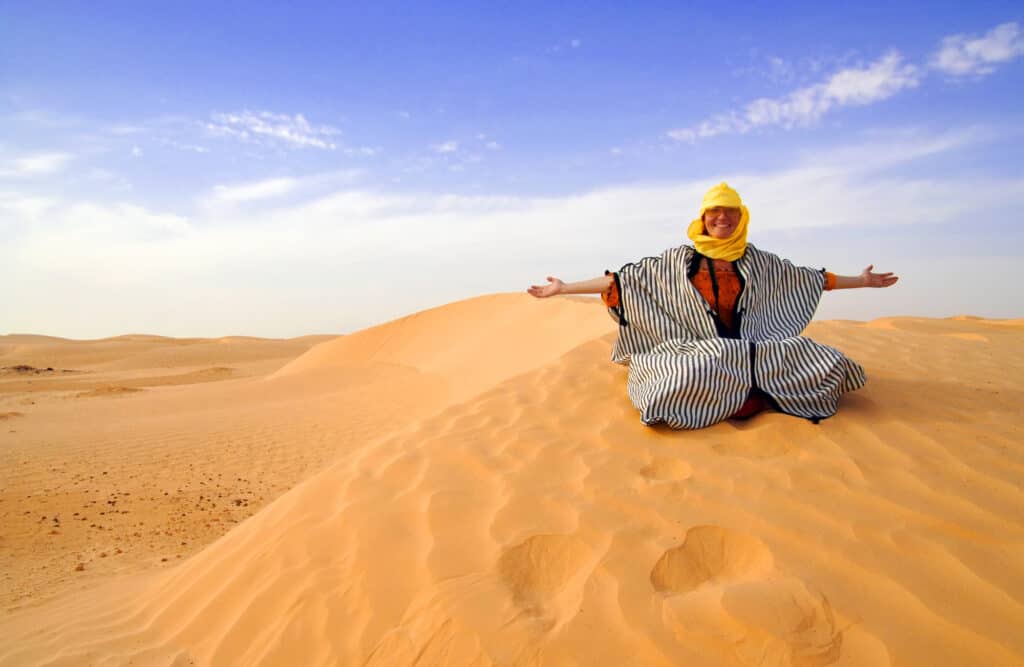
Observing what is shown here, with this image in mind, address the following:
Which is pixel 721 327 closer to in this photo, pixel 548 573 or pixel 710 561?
pixel 710 561

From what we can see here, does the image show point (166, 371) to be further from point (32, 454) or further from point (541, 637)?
point (541, 637)

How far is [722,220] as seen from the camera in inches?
172

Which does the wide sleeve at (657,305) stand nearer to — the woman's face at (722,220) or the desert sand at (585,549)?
the woman's face at (722,220)

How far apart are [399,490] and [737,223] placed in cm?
273

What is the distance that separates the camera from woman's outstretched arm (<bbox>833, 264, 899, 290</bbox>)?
4.50 m

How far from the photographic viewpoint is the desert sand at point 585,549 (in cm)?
237

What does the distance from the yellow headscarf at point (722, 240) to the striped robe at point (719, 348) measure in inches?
3.8

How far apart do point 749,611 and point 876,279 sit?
303 centimetres

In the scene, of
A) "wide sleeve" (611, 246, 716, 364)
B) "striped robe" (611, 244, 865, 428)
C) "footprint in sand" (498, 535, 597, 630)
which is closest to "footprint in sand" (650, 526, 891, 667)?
"footprint in sand" (498, 535, 597, 630)

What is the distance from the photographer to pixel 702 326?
4.39 meters

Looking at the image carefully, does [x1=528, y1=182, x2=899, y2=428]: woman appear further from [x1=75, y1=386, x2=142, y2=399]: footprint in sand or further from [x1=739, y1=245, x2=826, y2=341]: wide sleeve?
[x1=75, y1=386, x2=142, y2=399]: footprint in sand

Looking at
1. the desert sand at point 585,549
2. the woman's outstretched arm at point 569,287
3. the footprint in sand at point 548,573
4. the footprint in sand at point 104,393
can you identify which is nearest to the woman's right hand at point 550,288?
the woman's outstretched arm at point 569,287

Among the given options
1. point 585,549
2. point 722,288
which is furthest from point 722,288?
point 585,549

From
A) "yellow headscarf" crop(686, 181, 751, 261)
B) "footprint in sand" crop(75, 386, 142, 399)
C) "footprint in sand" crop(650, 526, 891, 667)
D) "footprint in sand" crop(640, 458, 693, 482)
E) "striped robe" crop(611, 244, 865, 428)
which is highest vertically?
"yellow headscarf" crop(686, 181, 751, 261)
